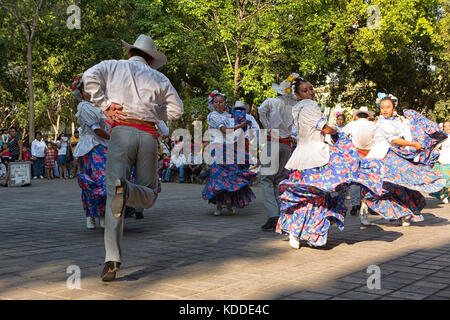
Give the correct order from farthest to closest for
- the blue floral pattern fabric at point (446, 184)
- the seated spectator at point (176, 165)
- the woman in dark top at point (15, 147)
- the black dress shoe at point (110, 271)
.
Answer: the seated spectator at point (176, 165) → the woman in dark top at point (15, 147) → the blue floral pattern fabric at point (446, 184) → the black dress shoe at point (110, 271)

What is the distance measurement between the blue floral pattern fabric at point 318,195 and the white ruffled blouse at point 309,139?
0.07 m

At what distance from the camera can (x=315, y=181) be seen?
242 inches

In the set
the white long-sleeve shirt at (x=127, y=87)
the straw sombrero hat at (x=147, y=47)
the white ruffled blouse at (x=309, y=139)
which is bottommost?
the white ruffled blouse at (x=309, y=139)

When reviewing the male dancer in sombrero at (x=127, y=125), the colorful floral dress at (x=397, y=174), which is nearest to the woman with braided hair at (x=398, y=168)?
the colorful floral dress at (x=397, y=174)

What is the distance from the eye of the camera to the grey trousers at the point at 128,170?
4.48 meters

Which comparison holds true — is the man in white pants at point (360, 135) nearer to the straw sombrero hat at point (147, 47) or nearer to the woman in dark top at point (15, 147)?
the straw sombrero hat at point (147, 47)

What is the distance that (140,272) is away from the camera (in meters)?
4.89

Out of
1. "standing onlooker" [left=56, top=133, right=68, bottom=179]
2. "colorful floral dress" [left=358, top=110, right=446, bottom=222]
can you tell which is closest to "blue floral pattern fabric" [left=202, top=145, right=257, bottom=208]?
"colorful floral dress" [left=358, top=110, right=446, bottom=222]

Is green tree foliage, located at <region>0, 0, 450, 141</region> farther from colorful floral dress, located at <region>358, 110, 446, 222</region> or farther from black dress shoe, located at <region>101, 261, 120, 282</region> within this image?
black dress shoe, located at <region>101, 261, 120, 282</region>

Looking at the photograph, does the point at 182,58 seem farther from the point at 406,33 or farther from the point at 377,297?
the point at 377,297

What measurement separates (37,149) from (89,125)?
633 inches

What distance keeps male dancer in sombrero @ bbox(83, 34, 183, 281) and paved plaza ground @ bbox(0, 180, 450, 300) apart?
1.72 feet
